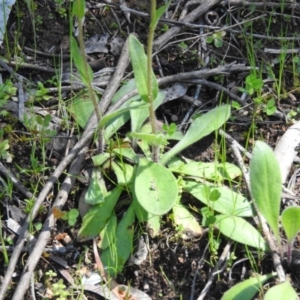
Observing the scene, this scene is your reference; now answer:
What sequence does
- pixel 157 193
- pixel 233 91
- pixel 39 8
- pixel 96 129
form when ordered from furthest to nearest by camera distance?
1. pixel 39 8
2. pixel 233 91
3. pixel 96 129
4. pixel 157 193

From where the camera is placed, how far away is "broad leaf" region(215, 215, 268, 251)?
1832 mm

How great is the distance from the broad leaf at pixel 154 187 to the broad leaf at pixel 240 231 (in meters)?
0.17

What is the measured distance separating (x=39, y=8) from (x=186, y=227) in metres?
1.20

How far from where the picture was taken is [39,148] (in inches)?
84.5

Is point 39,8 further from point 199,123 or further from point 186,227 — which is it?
point 186,227

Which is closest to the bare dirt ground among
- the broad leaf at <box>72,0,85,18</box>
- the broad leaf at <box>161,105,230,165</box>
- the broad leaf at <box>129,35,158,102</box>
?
the broad leaf at <box>161,105,230,165</box>

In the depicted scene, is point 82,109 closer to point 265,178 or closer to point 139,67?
point 139,67

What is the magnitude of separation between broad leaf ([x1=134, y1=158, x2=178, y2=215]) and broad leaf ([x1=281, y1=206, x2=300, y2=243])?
1.08 ft

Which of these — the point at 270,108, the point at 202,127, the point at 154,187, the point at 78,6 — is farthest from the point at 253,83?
the point at 78,6

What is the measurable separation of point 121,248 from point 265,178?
0.48 metres

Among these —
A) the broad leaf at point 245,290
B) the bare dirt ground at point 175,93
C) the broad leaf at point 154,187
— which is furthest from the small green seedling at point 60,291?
the broad leaf at point 245,290

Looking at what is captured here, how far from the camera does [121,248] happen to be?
187 centimetres

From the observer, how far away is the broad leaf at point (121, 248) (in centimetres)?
185

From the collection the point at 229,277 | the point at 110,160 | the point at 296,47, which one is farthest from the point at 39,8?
the point at 229,277
